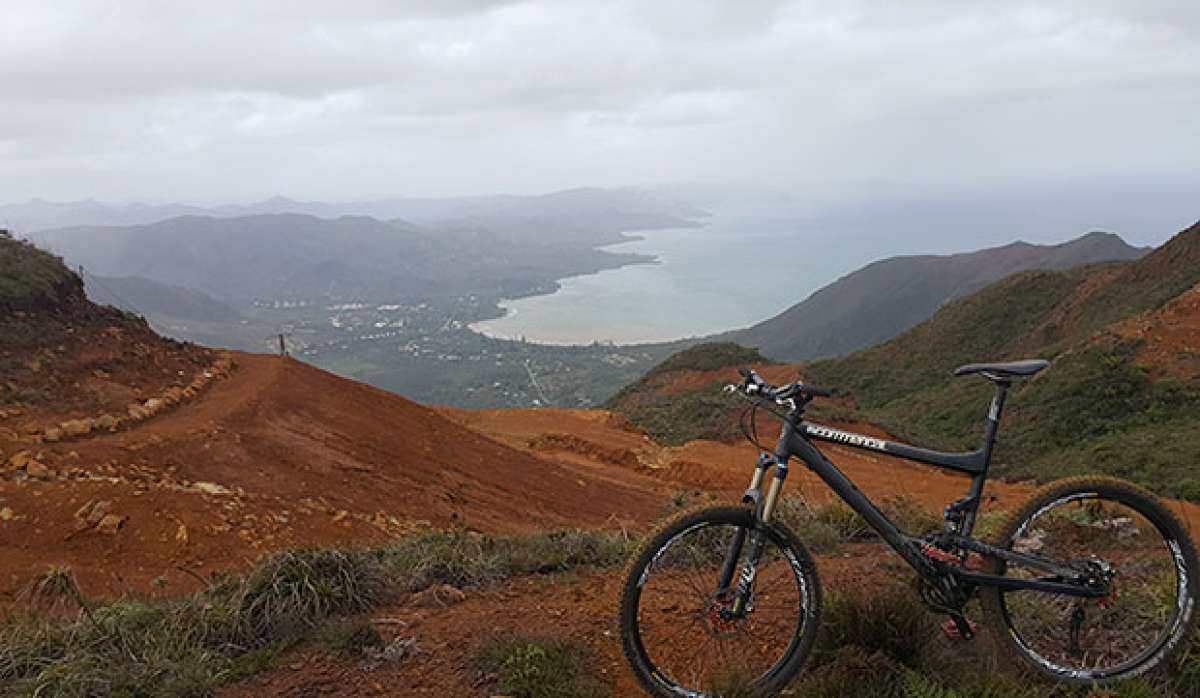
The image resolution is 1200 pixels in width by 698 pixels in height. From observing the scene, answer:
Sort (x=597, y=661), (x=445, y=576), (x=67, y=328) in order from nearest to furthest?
(x=597, y=661)
(x=445, y=576)
(x=67, y=328)

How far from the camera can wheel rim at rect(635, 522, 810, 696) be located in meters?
2.98

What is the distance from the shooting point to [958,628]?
322 cm

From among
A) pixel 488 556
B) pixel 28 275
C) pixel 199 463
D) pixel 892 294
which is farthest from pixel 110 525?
pixel 892 294

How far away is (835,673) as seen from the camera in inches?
117

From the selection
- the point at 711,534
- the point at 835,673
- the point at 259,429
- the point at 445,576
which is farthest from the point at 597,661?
the point at 259,429

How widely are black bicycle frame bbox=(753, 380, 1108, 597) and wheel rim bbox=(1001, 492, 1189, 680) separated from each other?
0.07 m

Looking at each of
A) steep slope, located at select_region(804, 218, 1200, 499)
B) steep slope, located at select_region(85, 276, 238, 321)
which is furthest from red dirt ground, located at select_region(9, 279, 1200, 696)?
steep slope, located at select_region(85, 276, 238, 321)

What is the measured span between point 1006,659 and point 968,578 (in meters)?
0.39

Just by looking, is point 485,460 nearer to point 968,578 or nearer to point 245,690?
point 245,690

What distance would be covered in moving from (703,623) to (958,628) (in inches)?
46.3

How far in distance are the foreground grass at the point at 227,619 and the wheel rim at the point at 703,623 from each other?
5.37 feet

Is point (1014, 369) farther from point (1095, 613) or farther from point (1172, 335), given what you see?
point (1172, 335)

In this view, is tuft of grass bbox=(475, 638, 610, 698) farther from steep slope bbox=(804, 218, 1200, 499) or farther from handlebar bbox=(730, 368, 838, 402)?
steep slope bbox=(804, 218, 1200, 499)

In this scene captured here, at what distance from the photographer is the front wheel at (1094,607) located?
3.12m
